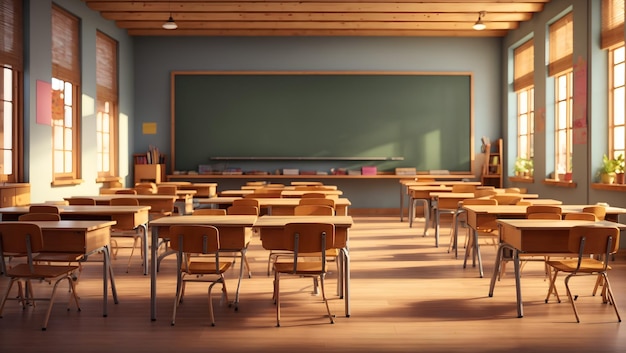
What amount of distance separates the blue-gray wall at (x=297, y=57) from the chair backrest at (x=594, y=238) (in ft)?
31.4

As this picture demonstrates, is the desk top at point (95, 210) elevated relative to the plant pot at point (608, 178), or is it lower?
lower

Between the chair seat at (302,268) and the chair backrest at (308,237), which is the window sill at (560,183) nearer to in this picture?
the chair seat at (302,268)

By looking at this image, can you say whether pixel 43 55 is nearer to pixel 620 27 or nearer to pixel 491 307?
pixel 491 307

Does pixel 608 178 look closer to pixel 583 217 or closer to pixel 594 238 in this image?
pixel 583 217

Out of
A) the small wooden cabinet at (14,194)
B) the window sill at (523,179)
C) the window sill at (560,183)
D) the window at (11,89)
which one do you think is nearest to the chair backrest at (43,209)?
the small wooden cabinet at (14,194)

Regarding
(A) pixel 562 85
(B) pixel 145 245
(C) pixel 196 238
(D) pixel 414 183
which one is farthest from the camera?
(D) pixel 414 183

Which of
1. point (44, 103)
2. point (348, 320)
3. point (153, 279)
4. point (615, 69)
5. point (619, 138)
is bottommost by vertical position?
point (348, 320)

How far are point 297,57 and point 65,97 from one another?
5.16 meters

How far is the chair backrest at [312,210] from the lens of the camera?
627cm

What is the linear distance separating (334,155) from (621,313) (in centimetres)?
944

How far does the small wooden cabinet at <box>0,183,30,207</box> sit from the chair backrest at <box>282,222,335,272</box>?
5037 mm

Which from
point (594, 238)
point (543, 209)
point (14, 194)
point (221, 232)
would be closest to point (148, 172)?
point (14, 194)

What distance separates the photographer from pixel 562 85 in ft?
36.9

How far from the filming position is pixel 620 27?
8641 mm
